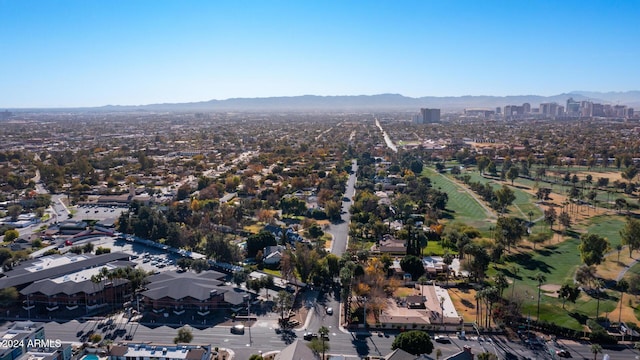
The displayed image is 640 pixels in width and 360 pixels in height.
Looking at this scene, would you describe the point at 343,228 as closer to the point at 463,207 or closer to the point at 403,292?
the point at 403,292

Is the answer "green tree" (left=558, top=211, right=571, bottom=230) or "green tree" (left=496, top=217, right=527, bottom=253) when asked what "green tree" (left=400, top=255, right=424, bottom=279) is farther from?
"green tree" (left=558, top=211, right=571, bottom=230)

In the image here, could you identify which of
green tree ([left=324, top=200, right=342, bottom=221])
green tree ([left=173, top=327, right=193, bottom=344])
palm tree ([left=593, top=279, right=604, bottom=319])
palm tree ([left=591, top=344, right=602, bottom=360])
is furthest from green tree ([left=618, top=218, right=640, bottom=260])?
green tree ([left=173, top=327, right=193, bottom=344])

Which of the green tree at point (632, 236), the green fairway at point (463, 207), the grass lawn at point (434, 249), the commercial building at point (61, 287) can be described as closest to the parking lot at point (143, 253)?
the commercial building at point (61, 287)

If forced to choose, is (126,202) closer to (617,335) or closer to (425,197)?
(425,197)

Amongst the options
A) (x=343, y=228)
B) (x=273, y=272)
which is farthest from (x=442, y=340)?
(x=343, y=228)

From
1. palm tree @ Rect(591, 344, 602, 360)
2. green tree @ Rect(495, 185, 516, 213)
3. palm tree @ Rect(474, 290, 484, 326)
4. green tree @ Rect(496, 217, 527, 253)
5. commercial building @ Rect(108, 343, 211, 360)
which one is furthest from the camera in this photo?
green tree @ Rect(495, 185, 516, 213)

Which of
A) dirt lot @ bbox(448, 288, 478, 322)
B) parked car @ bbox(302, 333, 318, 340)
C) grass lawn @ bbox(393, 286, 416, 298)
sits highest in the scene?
parked car @ bbox(302, 333, 318, 340)

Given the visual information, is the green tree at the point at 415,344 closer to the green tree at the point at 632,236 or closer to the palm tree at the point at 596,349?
the palm tree at the point at 596,349

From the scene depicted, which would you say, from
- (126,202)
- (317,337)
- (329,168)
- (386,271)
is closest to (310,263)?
(386,271)
